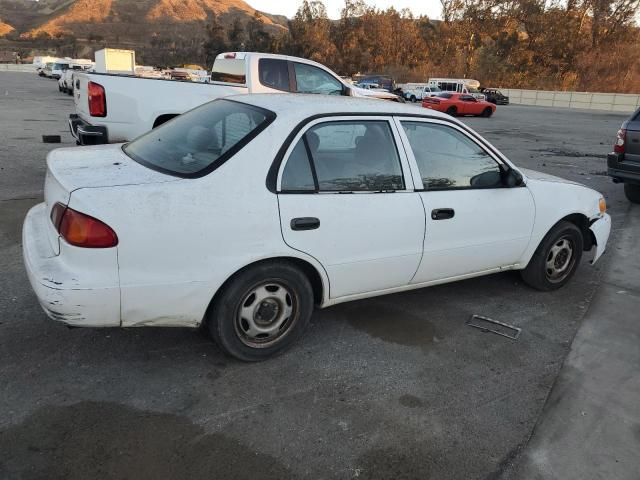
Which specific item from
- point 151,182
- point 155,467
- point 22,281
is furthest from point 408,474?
point 22,281

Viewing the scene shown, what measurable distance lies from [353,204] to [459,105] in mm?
29350

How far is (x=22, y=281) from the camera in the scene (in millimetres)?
4320

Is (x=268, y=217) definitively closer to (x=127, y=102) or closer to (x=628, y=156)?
(x=127, y=102)

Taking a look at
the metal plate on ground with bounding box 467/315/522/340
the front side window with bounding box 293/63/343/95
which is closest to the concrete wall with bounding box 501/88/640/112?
the front side window with bounding box 293/63/343/95

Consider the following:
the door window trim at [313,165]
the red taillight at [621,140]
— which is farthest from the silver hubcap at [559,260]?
Result: the red taillight at [621,140]

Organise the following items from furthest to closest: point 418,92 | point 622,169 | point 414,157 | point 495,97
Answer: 1. point 495,97
2. point 418,92
3. point 622,169
4. point 414,157

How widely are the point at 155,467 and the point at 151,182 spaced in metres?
1.47

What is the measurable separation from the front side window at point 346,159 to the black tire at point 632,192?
687 cm

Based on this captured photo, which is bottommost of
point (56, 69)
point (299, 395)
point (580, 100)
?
point (299, 395)

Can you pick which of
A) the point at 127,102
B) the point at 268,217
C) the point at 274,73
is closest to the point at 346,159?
the point at 268,217

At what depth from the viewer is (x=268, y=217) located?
311cm

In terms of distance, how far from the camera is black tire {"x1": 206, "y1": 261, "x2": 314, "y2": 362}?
3143mm

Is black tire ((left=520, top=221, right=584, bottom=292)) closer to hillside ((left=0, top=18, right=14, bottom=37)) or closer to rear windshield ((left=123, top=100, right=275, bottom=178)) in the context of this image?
rear windshield ((left=123, top=100, right=275, bottom=178))

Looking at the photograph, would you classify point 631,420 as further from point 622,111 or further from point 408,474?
point 622,111
